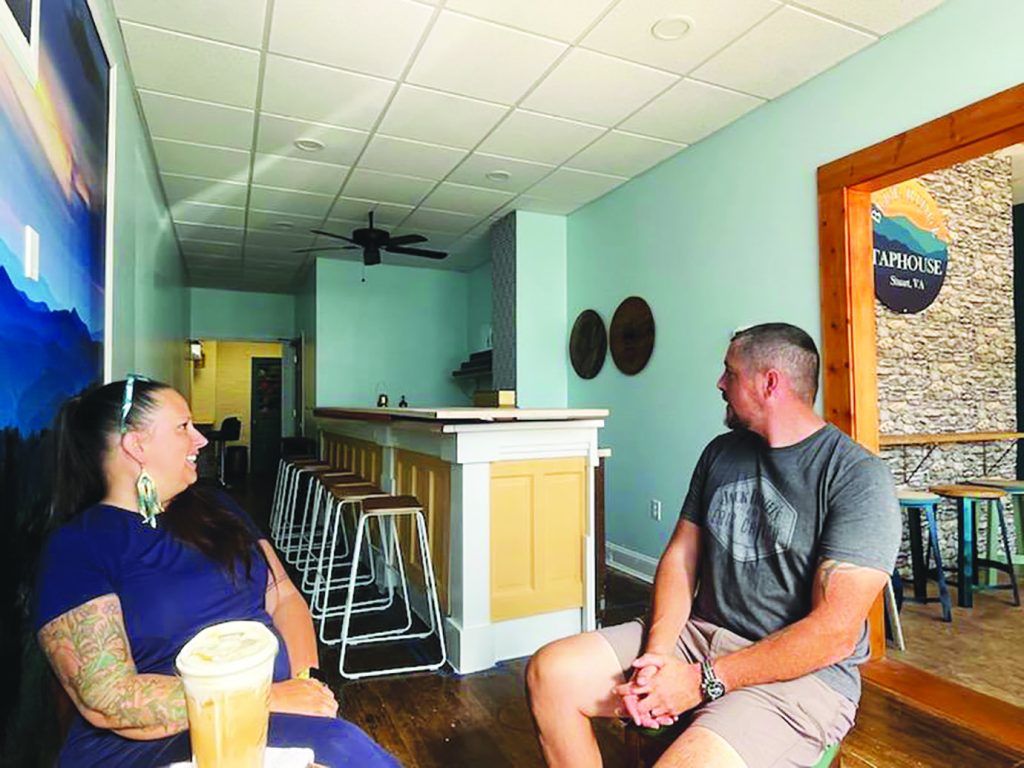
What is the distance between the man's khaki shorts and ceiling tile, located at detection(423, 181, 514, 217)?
3.79m

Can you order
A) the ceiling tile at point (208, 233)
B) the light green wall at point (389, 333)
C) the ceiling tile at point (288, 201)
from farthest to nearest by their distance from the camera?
the light green wall at point (389, 333) → the ceiling tile at point (208, 233) → the ceiling tile at point (288, 201)

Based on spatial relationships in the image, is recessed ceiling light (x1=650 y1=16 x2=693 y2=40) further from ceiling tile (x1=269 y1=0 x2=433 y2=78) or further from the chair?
the chair

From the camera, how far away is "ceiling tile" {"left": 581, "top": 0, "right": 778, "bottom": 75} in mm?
2365

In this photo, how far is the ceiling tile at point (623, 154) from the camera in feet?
11.7

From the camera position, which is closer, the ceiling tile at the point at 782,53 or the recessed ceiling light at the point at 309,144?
the ceiling tile at the point at 782,53

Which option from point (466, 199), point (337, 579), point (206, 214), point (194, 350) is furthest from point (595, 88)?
point (194, 350)

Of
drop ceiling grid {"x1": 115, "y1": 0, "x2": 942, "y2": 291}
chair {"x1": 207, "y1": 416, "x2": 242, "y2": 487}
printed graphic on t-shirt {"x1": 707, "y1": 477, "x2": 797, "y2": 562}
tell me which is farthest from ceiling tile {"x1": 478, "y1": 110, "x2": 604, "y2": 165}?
chair {"x1": 207, "y1": 416, "x2": 242, "y2": 487}

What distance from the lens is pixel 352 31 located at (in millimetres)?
2520

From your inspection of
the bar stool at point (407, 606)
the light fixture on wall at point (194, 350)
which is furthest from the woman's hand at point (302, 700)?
the light fixture on wall at point (194, 350)

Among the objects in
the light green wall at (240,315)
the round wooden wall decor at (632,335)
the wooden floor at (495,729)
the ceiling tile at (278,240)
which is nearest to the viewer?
the wooden floor at (495,729)

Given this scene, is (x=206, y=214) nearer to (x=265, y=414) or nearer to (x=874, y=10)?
(x=874, y=10)

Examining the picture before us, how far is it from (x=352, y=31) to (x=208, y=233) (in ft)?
11.6

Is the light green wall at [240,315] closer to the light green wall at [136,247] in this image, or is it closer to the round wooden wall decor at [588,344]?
the light green wall at [136,247]

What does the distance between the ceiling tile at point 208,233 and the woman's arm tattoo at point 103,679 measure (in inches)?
191
